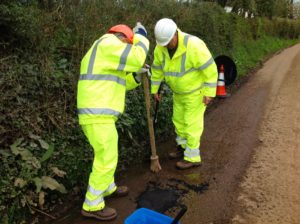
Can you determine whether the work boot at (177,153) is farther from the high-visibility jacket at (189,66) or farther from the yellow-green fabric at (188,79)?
the high-visibility jacket at (189,66)

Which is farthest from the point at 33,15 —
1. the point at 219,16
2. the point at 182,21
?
the point at 219,16

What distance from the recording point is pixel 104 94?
155 inches

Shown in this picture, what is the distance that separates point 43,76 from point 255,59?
13.2 meters

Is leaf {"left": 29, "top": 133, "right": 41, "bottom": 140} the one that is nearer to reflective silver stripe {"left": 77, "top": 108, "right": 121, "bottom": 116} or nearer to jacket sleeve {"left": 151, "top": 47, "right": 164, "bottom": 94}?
reflective silver stripe {"left": 77, "top": 108, "right": 121, "bottom": 116}

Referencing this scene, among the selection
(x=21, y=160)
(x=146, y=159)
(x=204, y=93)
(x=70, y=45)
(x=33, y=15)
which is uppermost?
(x=33, y=15)

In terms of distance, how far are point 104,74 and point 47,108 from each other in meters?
1.53

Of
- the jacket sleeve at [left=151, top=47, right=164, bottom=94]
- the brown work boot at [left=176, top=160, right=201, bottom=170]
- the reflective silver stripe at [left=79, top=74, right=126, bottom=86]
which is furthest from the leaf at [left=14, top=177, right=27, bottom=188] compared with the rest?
the jacket sleeve at [left=151, top=47, right=164, bottom=94]

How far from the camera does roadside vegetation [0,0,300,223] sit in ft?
13.9

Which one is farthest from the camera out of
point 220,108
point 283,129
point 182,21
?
point 182,21

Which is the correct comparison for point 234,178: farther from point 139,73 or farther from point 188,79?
point 139,73

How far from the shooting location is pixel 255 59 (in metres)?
16.6

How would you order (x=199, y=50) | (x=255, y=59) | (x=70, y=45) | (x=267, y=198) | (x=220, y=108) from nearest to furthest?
1. (x=267, y=198)
2. (x=199, y=50)
3. (x=70, y=45)
4. (x=220, y=108)
5. (x=255, y=59)

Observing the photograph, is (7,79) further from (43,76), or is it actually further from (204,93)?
(204,93)

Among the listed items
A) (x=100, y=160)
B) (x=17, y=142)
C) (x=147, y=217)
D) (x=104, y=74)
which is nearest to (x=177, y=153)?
(x=100, y=160)
